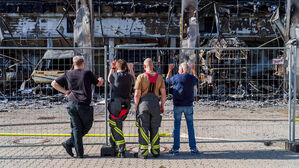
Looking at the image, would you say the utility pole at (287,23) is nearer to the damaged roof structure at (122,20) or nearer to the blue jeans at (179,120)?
the damaged roof structure at (122,20)

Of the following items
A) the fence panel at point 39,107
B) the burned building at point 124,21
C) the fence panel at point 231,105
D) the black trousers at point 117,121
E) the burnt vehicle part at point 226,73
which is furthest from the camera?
the burned building at point 124,21

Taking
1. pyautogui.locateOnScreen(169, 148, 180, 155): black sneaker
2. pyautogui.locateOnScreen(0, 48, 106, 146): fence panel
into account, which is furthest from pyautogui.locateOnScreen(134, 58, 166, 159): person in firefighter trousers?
pyautogui.locateOnScreen(0, 48, 106, 146): fence panel

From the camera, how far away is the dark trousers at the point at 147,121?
5668 millimetres

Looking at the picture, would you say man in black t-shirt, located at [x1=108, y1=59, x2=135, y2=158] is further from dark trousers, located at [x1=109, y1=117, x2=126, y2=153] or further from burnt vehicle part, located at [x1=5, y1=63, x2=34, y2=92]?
burnt vehicle part, located at [x1=5, y1=63, x2=34, y2=92]

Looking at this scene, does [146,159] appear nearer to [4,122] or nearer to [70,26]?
[4,122]

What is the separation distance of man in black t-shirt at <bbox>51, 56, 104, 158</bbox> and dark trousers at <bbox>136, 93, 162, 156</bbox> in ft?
3.16

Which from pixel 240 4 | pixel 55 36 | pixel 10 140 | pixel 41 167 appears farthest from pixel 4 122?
pixel 240 4

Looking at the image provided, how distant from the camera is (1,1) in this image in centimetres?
2439

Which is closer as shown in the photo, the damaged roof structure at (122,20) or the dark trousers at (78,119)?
the dark trousers at (78,119)

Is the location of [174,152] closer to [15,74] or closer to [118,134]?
[118,134]

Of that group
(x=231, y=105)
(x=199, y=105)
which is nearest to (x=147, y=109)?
(x=199, y=105)

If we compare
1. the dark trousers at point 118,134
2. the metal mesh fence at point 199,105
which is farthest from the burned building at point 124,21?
the dark trousers at point 118,134

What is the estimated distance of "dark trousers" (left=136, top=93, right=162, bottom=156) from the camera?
223 inches

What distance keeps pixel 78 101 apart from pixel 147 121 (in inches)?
51.6
